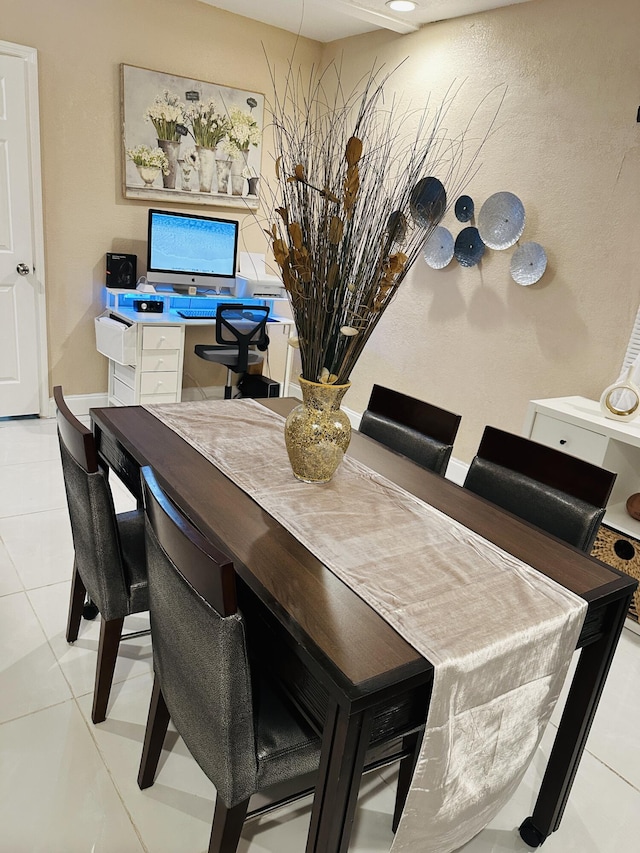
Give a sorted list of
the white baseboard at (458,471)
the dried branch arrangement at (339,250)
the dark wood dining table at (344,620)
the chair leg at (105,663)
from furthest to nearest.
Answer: the white baseboard at (458,471)
the chair leg at (105,663)
the dried branch arrangement at (339,250)
the dark wood dining table at (344,620)

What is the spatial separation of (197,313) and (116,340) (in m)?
0.57

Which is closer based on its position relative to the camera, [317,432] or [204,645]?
[204,645]

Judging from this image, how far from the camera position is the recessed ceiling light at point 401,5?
10.8 ft

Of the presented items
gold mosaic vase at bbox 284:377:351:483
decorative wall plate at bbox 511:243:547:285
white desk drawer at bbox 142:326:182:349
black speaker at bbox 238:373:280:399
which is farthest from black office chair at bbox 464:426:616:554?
black speaker at bbox 238:373:280:399

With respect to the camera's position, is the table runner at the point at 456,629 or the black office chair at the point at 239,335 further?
the black office chair at the point at 239,335

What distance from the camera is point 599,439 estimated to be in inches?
101

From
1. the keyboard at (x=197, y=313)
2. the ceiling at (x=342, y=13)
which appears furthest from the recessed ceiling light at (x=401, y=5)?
the keyboard at (x=197, y=313)

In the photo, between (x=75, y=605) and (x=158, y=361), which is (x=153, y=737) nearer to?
(x=75, y=605)

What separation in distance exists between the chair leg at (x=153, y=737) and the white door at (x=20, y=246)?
3.03m

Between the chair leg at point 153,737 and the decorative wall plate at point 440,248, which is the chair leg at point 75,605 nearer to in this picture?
the chair leg at point 153,737

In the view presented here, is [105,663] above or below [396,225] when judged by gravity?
below

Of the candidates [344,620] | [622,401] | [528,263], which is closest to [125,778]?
[344,620]

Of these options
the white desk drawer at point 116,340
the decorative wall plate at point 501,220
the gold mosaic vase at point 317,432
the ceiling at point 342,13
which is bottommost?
the white desk drawer at point 116,340

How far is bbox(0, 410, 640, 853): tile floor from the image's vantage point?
1480 mm
